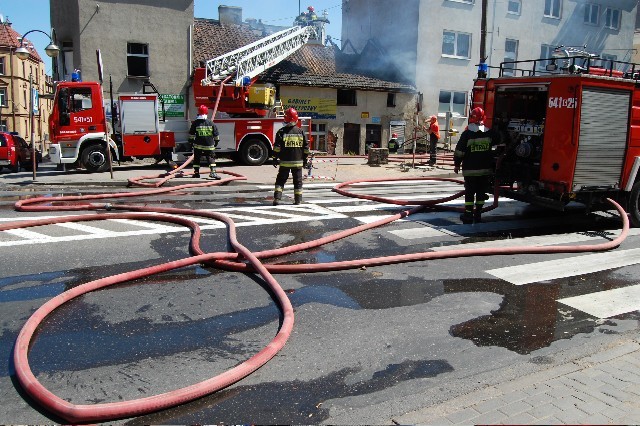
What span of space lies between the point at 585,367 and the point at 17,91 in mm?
53503

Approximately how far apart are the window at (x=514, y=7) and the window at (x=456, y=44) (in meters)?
2.84

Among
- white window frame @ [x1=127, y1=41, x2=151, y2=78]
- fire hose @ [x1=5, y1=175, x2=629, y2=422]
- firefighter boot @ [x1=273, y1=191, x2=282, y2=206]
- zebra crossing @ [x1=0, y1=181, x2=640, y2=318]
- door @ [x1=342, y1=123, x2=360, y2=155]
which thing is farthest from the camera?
door @ [x1=342, y1=123, x2=360, y2=155]

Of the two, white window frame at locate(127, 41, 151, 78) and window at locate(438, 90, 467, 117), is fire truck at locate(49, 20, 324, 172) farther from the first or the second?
window at locate(438, 90, 467, 117)

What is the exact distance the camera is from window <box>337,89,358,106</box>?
25066mm

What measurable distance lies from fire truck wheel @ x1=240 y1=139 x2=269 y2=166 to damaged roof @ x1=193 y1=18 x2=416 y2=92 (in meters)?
6.59

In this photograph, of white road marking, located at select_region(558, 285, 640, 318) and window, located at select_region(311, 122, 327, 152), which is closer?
white road marking, located at select_region(558, 285, 640, 318)

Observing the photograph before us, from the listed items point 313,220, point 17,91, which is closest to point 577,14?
point 313,220

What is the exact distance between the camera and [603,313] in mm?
4930

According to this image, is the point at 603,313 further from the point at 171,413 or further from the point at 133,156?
the point at 133,156

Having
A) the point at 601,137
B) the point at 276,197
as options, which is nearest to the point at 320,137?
the point at 276,197

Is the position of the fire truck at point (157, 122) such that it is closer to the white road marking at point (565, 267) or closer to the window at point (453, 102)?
the white road marking at point (565, 267)

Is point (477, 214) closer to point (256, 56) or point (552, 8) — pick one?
point (256, 56)

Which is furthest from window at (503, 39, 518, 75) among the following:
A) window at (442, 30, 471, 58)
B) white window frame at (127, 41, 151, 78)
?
white window frame at (127, 41, 151, 78)

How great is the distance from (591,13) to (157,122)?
27459mm
